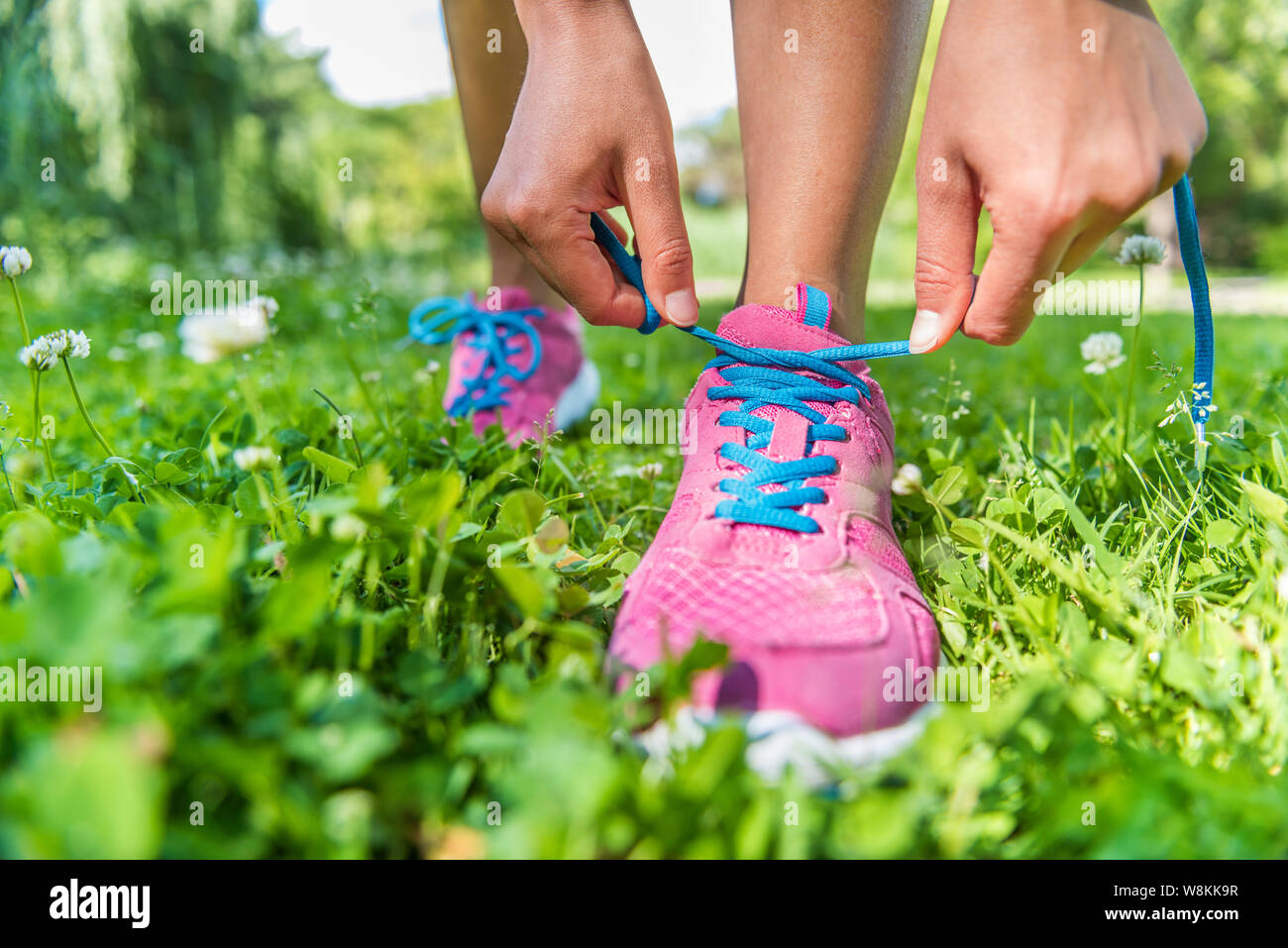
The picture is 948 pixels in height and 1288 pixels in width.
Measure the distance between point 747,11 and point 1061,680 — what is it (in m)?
1.06

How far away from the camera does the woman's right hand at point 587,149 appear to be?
1.11 meters

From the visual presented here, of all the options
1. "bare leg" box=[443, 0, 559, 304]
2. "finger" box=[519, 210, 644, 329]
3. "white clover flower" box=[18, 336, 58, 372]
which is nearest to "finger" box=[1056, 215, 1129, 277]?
"finger" box=[519, 210, 644, 329]

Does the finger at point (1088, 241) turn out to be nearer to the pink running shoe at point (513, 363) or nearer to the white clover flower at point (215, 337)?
the white clover flower at point (215, 337)

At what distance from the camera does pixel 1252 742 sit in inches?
31.9

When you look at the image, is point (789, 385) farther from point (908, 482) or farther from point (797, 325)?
point (908, 482)

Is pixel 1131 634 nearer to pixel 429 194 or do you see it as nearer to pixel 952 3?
pixel 952 3

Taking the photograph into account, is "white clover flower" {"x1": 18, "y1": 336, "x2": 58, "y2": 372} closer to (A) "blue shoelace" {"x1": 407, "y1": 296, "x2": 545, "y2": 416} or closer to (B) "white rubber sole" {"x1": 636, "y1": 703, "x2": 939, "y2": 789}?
(A) "blue shoelace" {"x1": 407, "y1": 296, "x2": 545, "y2": 416}

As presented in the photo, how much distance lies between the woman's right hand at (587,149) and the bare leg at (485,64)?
699 millimetres

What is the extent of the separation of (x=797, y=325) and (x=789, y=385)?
0.09m

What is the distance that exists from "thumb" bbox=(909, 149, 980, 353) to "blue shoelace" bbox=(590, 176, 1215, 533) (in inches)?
3.4

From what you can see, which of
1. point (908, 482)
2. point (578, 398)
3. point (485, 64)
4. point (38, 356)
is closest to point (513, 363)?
point (578, 398)

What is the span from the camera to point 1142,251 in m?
1.52

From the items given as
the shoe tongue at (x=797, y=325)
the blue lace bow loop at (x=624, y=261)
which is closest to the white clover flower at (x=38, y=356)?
the blue lace bow loop at (x=624, y=261)
